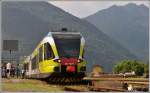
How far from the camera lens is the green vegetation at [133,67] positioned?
17906 millimetres

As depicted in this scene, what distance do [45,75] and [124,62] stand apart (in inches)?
106

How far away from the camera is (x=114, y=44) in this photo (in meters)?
19.1

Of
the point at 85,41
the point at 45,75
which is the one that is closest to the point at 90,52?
the point at 85,41

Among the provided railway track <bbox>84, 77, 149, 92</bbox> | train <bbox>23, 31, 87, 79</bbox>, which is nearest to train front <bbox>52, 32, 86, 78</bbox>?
train <bbox>23, 31, 87, 79</bbox>

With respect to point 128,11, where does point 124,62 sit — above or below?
below

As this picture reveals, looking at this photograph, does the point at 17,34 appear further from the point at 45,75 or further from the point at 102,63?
the point at 102,63

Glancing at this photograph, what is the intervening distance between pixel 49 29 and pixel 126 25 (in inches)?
95.8

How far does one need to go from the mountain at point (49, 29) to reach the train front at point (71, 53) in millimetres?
184

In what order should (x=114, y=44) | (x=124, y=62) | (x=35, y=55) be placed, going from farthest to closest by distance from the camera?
(x=35, y=55)
(x=114, y=44)
(x=124, y=62)

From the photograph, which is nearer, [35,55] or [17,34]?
[17,34]

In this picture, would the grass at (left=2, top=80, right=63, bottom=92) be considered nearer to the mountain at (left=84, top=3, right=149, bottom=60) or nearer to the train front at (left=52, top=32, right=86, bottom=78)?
the train front at (left=52, top=32, right=86, bottom=78)

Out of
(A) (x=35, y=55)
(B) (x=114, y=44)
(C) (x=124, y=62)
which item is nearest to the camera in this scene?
(C) (x=124, y=62)

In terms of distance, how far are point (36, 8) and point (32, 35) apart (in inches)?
43.4

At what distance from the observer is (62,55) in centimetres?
1869
